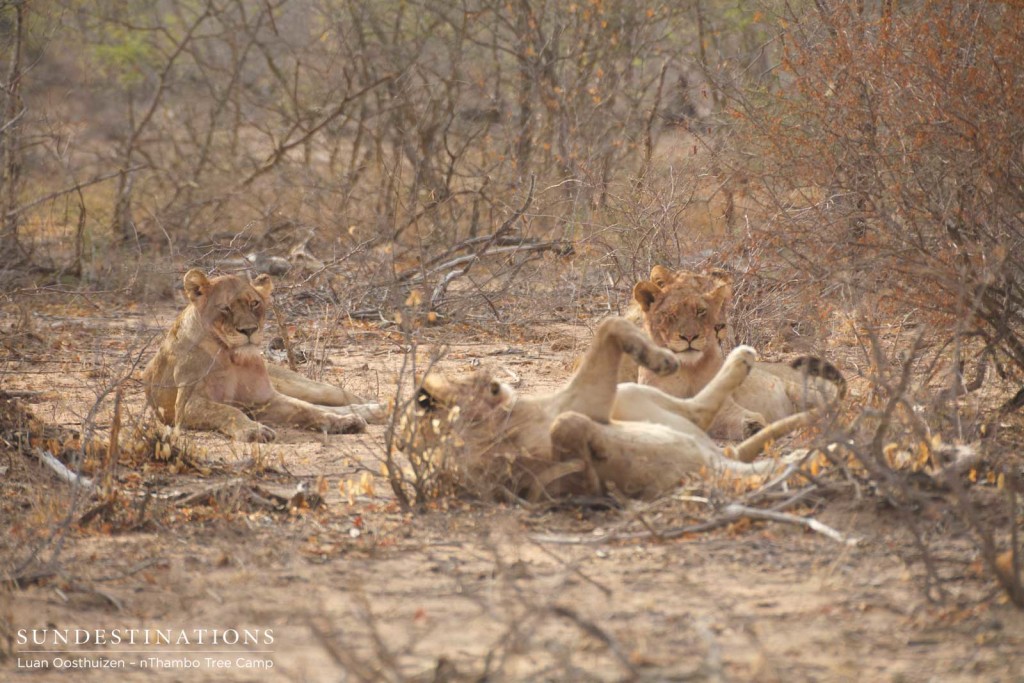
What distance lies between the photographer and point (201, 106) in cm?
1955

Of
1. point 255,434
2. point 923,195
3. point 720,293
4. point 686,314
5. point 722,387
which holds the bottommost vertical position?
point 255,434

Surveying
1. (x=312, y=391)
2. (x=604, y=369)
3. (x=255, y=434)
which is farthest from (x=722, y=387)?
(x=312, y=391)

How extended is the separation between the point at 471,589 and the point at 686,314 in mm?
2849

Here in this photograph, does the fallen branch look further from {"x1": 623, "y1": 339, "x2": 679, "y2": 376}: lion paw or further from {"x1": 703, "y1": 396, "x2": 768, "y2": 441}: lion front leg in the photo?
{"x1": 703, "y1": 396, "x2": 768, "y2": 441}: lion front leg

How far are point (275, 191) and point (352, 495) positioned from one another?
30.9ft

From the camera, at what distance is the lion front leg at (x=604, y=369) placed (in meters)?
4.76

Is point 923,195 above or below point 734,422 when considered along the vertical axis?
above

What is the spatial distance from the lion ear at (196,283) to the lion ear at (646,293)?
91.6 inches

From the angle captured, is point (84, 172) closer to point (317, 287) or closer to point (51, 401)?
point (317, 287)

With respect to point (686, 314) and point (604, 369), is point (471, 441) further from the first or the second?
point (686, 314)

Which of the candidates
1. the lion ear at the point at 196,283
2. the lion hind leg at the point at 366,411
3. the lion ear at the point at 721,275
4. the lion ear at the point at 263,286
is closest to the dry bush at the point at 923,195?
the lion ear at the point at 721,275

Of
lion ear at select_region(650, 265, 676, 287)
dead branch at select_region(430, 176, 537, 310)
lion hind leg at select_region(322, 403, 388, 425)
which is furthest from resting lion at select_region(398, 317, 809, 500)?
dead branch at select_region(430, 176, 537, 310)

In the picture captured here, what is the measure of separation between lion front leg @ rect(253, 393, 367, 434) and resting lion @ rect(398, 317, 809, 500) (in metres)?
1.78

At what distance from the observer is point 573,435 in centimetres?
452
